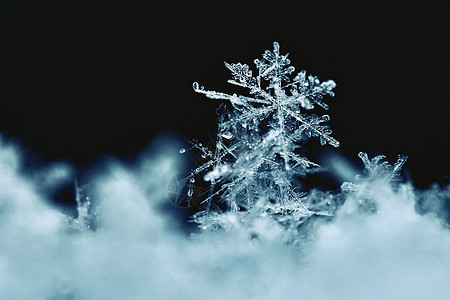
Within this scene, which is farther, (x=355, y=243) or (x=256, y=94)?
(x=355, y=243)

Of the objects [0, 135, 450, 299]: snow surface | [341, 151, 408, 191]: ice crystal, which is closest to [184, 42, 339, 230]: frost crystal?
[0, 135, 450, 299]: snow surface

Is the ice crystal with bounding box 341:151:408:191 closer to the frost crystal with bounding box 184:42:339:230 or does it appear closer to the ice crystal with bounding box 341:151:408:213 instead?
the ice crystal with bounding box 341:151:408:213

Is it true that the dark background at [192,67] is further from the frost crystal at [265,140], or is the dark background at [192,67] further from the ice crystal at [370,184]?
the frost crystal at [265,140]

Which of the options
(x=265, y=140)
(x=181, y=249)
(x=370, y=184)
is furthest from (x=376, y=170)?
(x=181, y=249)

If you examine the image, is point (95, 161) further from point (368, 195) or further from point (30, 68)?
point (368, 195)

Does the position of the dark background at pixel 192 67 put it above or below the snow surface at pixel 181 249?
above

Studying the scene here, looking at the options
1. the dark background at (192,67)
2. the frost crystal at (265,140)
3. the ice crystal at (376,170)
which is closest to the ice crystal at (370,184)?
the ice crystal at (376,170)

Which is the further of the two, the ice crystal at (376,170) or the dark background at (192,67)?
the dark background at (192,67)

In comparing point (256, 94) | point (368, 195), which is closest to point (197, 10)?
point (256, 94)
